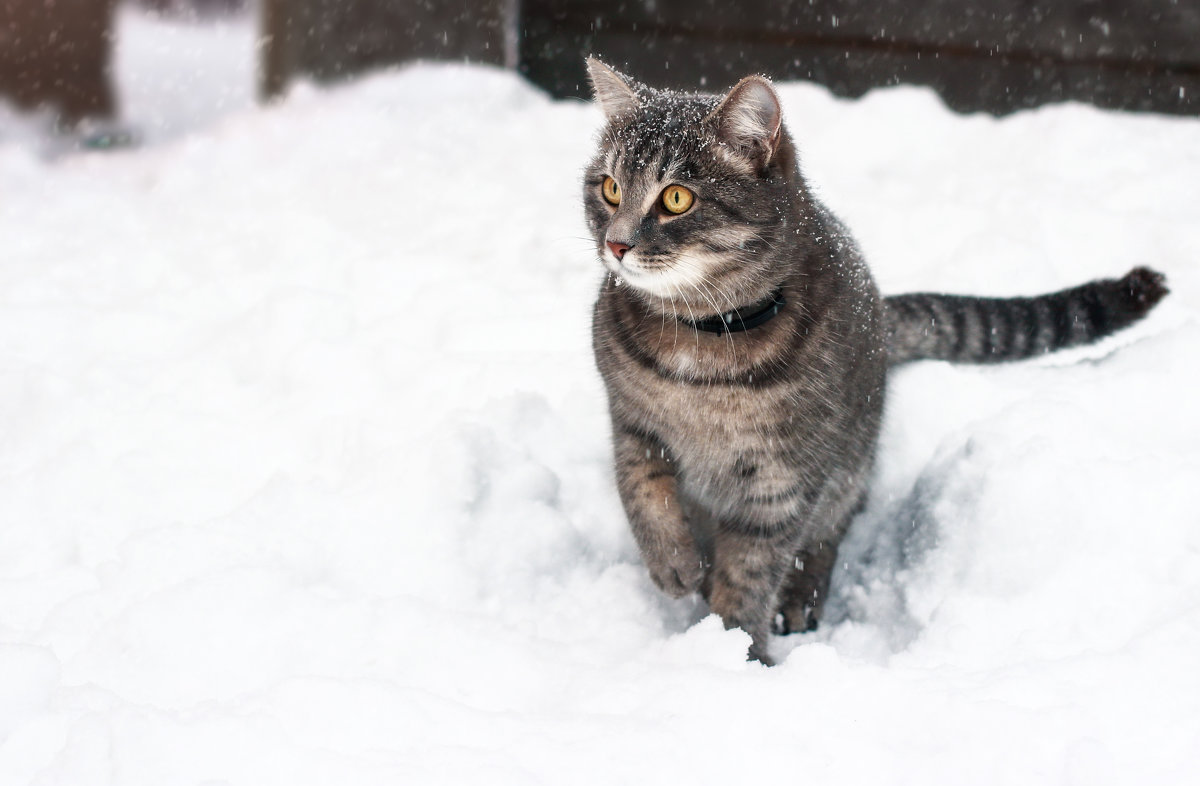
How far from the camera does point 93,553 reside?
7.14 feet

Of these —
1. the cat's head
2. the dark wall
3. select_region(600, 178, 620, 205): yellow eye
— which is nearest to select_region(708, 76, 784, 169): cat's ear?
the cat's head

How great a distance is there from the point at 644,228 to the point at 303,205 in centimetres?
247

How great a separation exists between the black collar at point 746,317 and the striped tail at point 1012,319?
2.06 feet

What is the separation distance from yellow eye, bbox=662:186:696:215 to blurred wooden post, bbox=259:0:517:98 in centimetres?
340

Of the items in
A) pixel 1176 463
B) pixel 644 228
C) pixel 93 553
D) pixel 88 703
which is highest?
pixel 644 228

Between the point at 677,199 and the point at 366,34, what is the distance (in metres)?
3.48

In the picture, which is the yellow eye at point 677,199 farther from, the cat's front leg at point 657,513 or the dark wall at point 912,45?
the dark wall at point 912,45

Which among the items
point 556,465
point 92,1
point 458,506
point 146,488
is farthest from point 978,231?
point 92,1

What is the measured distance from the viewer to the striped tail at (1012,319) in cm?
254

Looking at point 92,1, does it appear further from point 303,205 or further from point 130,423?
point 130,423

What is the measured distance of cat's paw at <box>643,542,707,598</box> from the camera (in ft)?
7.22

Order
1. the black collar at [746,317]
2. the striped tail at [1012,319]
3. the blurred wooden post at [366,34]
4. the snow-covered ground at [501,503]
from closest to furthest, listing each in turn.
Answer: the snow-covered ground at [501,503] → the black collar at [746,317] → the striped tail at [1012,319] → the blurred wooden post at [366,34]

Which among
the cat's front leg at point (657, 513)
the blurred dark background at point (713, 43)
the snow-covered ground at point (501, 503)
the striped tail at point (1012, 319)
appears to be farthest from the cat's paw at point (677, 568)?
the blurred dark background at point (713, 43)

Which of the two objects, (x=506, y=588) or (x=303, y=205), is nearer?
(x=506, y=588)
